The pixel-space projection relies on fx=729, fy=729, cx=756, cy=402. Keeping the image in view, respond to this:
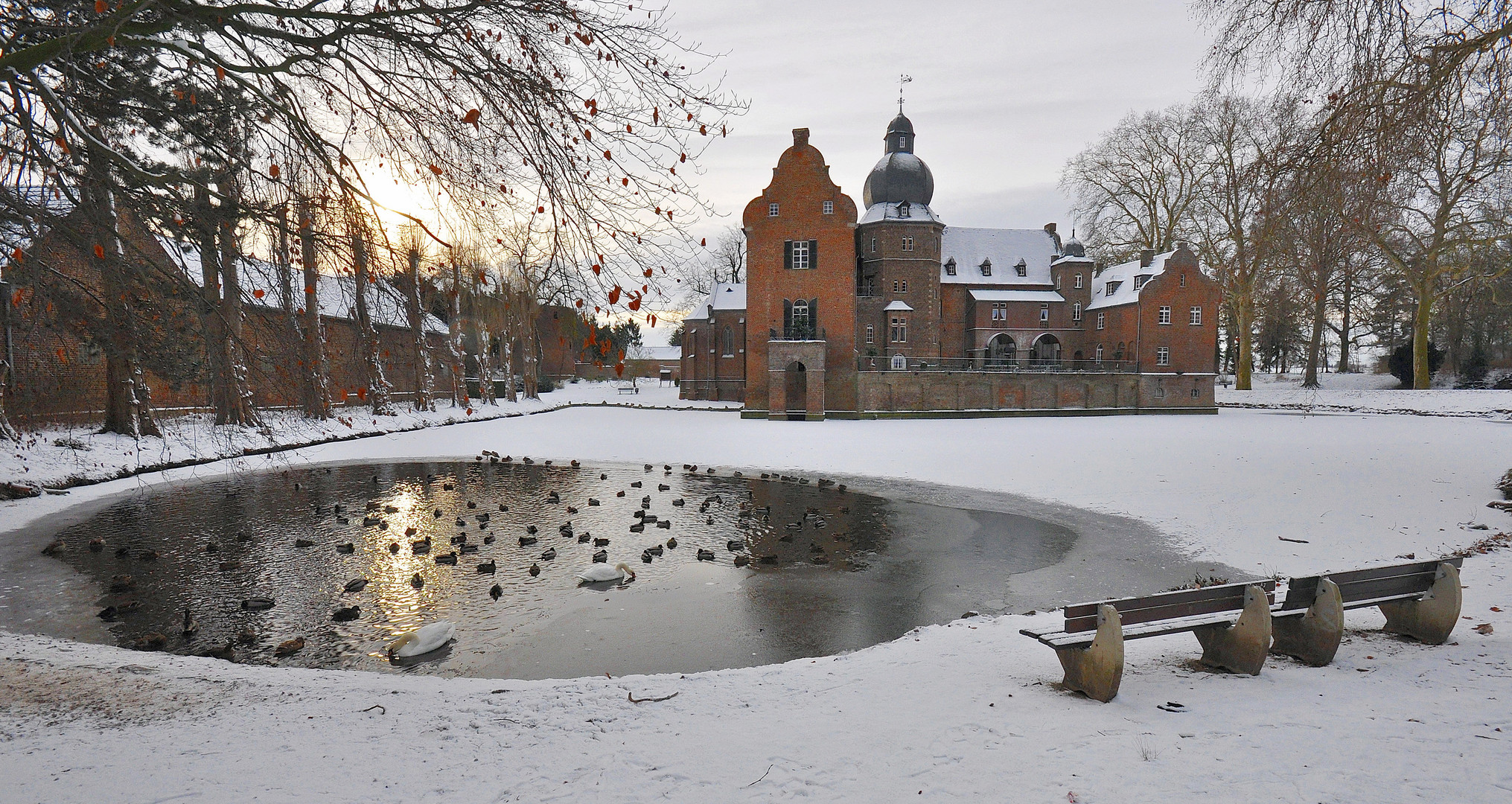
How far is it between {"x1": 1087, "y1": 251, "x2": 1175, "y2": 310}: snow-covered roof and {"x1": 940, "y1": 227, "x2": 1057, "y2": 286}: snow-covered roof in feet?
11.4

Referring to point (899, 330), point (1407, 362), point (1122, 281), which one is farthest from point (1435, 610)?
point (1407, 362)

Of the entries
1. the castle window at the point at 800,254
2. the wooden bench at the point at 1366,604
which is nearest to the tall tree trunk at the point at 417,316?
the wooden bench at the point at 1366,604

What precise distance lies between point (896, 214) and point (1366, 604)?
4558cm

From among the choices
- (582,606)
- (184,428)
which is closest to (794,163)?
(184,428)

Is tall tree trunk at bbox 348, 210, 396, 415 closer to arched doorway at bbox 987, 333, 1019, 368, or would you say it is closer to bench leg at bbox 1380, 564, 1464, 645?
bench leg at bbox 1380, 564, 1464, 645

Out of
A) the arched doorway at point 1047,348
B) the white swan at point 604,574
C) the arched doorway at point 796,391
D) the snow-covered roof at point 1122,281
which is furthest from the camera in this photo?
the arched doorway at point 1047,348

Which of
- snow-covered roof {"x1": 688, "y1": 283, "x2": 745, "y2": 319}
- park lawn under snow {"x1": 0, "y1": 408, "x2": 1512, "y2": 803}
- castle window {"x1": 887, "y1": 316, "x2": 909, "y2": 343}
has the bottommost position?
park lawn under snow {"x1": 0, "y1": 408, "x2": 1512, "y2": 803}

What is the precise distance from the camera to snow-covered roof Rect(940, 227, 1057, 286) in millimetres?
53281

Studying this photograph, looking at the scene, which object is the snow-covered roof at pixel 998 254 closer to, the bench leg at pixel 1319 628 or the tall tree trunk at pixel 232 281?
the bench leg at pixel 1319 628

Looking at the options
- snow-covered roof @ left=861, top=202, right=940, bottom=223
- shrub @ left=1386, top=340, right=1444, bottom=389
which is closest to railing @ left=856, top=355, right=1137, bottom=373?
snow-covered roof @ left=861, top=202, right=940, bottom=223

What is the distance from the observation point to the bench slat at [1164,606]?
16.4 feet

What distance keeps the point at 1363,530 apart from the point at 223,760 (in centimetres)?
1444

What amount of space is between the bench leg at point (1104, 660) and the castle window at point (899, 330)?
Result: 43919mm

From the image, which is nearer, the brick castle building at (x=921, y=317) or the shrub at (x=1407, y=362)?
the brick castle building at (x=921, y=317)
